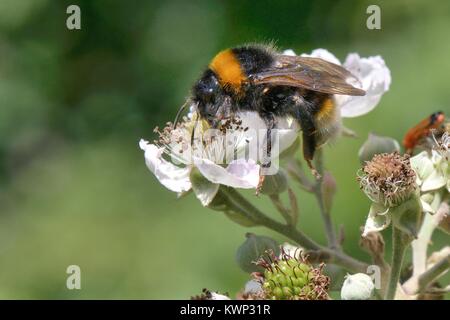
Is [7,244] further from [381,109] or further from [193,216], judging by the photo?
[381,109]

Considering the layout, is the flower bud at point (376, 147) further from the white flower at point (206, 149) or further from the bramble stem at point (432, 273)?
the bramble stem at point (432, 273)

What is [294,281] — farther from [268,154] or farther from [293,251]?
[268,154]

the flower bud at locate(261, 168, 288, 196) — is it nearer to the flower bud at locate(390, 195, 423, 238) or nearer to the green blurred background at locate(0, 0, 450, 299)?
the flower bud at locate(390, 195, 423, 238)

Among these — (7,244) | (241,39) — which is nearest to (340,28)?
(241,39)

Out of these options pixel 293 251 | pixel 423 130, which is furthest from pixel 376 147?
pixel 293 251

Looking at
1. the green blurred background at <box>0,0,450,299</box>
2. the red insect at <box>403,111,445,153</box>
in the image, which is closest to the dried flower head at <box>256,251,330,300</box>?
the red insect at <box>403,111,445,153</box>

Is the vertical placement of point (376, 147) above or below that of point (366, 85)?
below
